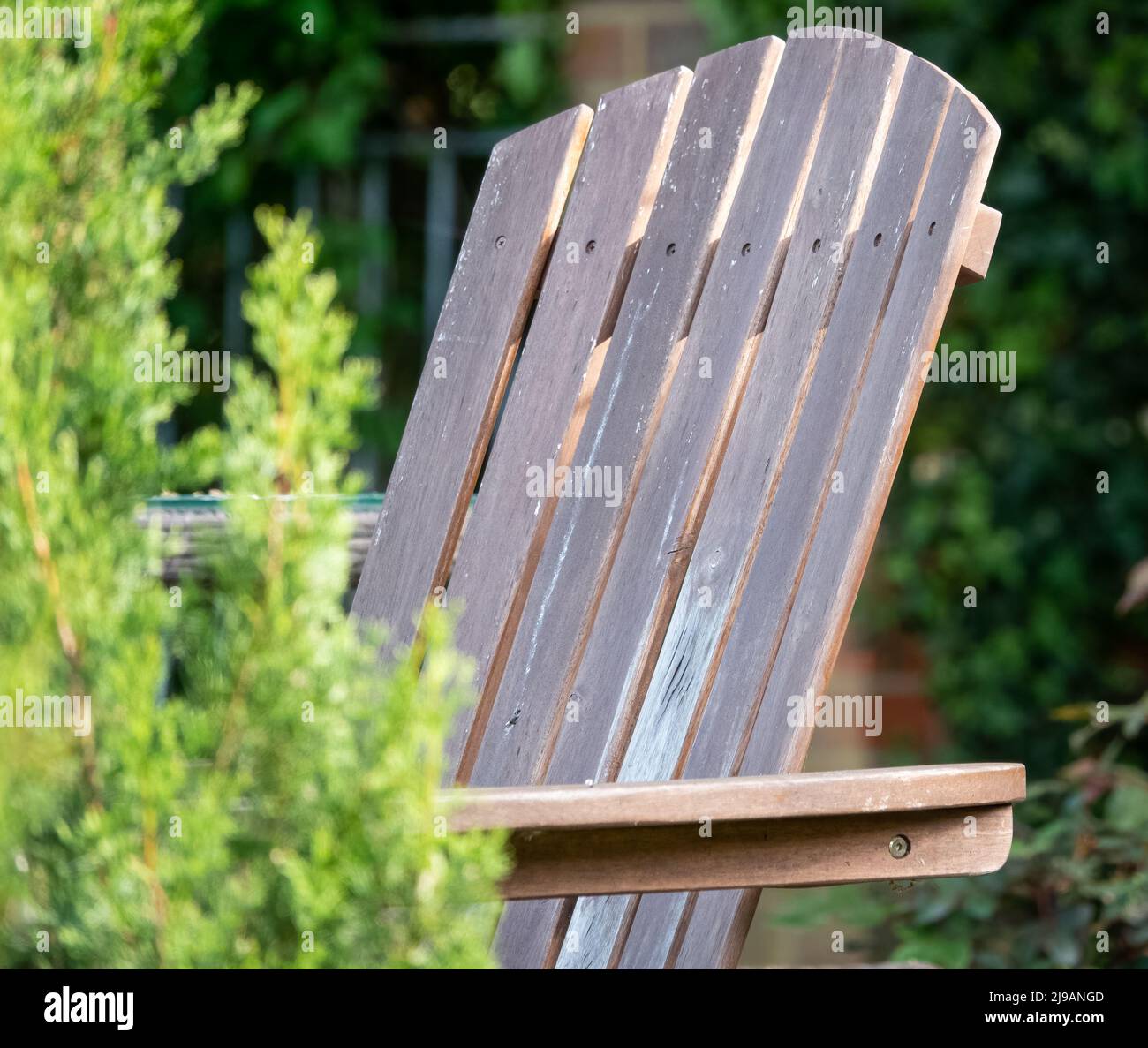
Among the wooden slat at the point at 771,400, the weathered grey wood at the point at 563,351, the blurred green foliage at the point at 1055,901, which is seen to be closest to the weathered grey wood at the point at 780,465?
the wooden slat at the point at 771,400

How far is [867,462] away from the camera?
148 centimetres

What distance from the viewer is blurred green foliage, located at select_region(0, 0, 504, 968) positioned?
74 centimetres

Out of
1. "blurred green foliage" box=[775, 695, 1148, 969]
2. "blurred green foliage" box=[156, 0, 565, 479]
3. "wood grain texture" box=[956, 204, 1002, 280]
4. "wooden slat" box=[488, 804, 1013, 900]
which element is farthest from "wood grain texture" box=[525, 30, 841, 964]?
"blurred green foliage" box=[156, 0, 565, 479]

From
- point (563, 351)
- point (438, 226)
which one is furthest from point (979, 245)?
point (438, 226)

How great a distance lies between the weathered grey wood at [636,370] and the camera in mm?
1642

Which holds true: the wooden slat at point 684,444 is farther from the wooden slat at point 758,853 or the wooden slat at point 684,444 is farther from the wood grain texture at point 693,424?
the wooden slat at point 758,853

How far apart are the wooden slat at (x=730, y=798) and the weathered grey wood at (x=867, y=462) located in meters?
0.21

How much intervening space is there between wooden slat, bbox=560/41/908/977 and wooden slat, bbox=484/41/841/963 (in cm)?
2

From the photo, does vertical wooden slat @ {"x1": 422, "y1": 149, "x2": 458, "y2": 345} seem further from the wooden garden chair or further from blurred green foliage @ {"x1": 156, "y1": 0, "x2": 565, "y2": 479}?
the wooden garden chair

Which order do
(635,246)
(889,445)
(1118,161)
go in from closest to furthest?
1. (889,445)
2. (635,246)
3. (1118,161)

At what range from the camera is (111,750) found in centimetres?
75

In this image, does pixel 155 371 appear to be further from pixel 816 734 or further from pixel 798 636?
pixel 816 734

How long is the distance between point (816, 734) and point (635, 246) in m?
1.86

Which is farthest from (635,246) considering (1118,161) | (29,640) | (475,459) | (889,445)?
(1118,161)
